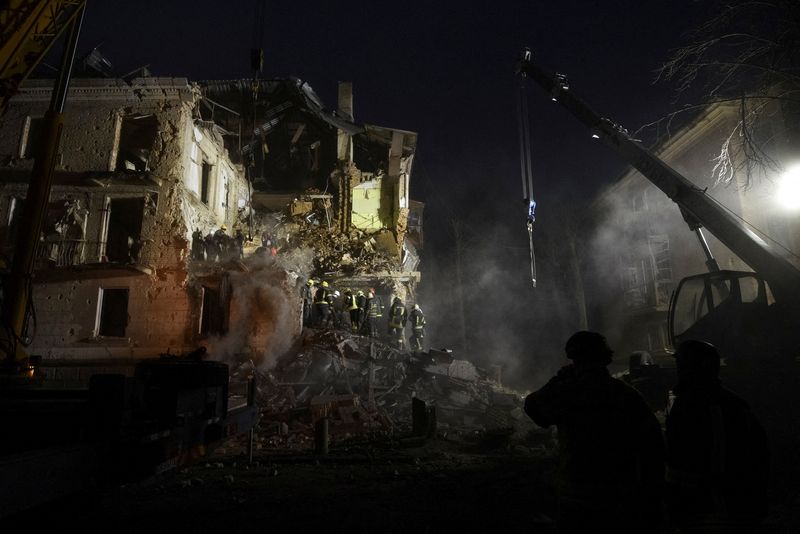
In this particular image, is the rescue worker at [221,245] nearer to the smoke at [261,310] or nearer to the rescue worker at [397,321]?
the smoke at [261,310]

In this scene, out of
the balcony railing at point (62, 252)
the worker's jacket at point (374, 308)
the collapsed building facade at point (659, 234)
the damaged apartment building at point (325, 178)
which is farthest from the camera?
the damaged apartment building at point (325, 178)

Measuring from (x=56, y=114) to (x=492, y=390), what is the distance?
50.9 feet

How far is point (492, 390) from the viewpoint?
55.5ft

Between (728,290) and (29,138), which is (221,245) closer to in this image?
(29,138)

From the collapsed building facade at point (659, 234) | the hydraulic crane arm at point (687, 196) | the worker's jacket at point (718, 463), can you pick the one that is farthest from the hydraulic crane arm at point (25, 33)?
the collapsed building facade at point (659, 234)

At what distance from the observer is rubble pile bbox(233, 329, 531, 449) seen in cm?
1190

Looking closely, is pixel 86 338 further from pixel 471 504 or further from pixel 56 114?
pixel 471 504

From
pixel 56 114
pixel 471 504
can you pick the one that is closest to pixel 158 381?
pixel 471 504

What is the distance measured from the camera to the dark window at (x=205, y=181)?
21.3 meters

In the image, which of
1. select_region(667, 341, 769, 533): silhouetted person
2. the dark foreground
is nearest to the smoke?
the dark foreground

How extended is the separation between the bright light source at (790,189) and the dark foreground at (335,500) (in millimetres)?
11506

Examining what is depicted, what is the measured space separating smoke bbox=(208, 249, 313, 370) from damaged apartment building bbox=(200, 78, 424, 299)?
500 cm

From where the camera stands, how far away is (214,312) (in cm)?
1847

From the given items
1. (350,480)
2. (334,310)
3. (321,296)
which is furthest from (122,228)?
(350,480)
